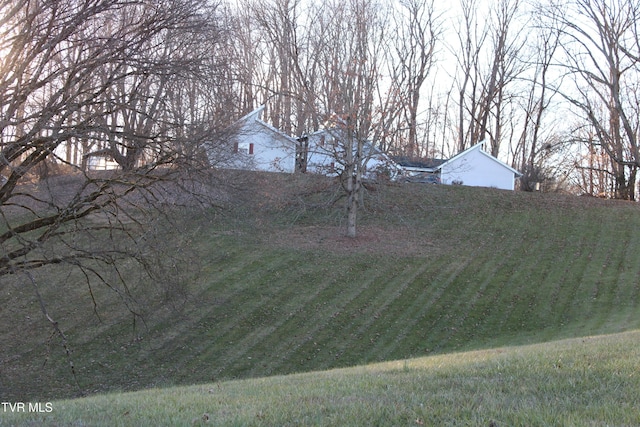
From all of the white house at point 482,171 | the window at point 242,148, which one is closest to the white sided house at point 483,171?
the white house at point 482,171

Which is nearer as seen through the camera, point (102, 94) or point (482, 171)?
point (102, 94)

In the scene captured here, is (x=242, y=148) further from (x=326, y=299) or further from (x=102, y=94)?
(x=326, y=299)

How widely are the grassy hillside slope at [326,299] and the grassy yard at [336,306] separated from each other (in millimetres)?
66

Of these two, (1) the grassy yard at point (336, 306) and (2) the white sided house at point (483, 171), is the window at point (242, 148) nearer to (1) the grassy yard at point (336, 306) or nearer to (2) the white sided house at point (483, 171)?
(1) the grassy yard at point (336, 306)

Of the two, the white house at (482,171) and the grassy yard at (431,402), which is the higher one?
the white house at (482,171)

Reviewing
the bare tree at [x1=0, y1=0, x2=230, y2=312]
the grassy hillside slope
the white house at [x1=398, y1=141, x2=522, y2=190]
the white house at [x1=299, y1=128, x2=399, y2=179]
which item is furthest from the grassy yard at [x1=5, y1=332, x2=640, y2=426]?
the white house at [x1=398, y1=141, x2=522, y2=190]

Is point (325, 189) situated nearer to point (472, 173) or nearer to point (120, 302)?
point (120, 302)

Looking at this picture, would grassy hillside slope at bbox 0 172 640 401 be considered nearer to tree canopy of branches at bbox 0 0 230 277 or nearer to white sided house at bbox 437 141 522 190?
tree canopy of branches at bbox 0 0 230 277

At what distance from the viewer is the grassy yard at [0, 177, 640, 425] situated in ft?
45.3

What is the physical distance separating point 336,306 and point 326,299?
62 cm

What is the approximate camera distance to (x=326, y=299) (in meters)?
19.7

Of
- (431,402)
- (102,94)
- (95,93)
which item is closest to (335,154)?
(102,94)

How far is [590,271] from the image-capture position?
A: 23000 mm

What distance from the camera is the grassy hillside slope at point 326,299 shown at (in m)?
15.2
